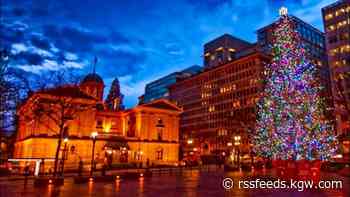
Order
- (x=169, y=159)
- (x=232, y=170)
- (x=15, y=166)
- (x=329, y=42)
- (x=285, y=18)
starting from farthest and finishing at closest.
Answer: (x=329, y=42)
(x=169, y=159)
(x=15, y=166)
(x=232, y=170)
(x=285, y=18)

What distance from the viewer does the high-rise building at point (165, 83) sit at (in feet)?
457

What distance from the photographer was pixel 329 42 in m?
78.2

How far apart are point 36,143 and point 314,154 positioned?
46.4 m

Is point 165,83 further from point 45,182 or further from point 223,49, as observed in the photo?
point 45,182

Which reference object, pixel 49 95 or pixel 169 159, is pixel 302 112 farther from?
pixel 169 159

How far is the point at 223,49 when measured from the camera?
12412cm

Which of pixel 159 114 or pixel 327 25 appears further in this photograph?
pixel 327 25

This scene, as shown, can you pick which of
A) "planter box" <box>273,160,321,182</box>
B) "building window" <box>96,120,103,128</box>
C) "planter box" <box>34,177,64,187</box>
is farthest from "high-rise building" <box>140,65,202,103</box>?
"planter box" <box>34,177,64,187</box>

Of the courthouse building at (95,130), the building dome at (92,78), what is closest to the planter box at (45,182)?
the courthouse building at (95,130)

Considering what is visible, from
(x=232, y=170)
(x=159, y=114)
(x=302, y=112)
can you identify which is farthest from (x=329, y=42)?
(x=302, y=112)

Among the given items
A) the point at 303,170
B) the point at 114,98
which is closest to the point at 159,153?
the point at 114,98

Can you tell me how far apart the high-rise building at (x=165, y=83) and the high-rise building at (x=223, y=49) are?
8869mm

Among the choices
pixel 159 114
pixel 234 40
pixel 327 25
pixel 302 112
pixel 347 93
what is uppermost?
pixel 234 40

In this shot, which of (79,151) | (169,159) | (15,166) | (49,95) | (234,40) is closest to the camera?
(15,166)
